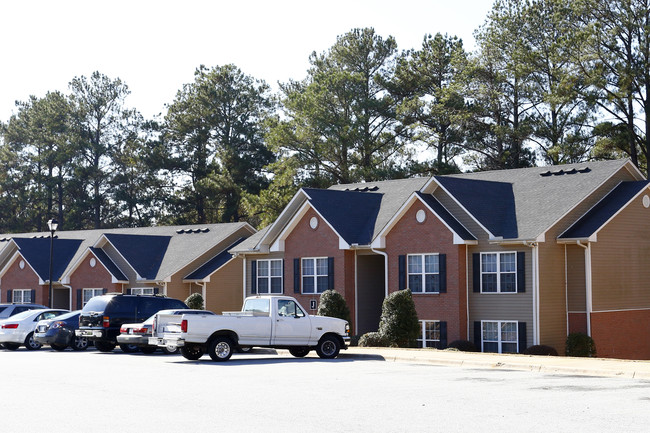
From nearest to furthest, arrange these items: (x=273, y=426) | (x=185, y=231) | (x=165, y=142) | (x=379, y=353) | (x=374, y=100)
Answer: (x=273, y=426), (x=379, y=353), (x=185, y=231), (x=374, y=100), (x=165, y=142)

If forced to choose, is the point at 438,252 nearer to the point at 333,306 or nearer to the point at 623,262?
the point at 333,306

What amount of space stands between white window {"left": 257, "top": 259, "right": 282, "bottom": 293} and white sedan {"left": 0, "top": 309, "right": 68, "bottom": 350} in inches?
450

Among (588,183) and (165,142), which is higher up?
(165,142)

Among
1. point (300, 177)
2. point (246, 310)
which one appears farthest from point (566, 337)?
point (300, 177)

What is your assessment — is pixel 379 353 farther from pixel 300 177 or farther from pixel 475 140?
pixel 300 177

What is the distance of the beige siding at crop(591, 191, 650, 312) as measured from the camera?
3491cm

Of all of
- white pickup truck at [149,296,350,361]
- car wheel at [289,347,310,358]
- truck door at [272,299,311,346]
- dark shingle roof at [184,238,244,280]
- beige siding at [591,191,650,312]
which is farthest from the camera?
dark shingle roof at [184,238,244,280]

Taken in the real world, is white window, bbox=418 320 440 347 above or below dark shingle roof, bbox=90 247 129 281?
below

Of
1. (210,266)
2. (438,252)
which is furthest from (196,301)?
(438,252)

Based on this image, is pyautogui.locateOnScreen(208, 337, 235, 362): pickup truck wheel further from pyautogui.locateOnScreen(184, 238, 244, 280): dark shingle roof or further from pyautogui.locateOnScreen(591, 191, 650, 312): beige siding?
pyautogui.locateOnScreen(184, 238, 244, 280): dark shingle roof

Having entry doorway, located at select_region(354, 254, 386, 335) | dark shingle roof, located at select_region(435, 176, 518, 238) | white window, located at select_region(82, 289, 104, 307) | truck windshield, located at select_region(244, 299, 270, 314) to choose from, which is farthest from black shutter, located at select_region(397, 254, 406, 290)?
white window, located at select_region(82, 289, 104, 307)

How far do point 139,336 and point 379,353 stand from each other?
7653 mm

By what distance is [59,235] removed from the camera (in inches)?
2662

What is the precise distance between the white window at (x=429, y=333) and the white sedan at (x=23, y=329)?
1472 centimetres
